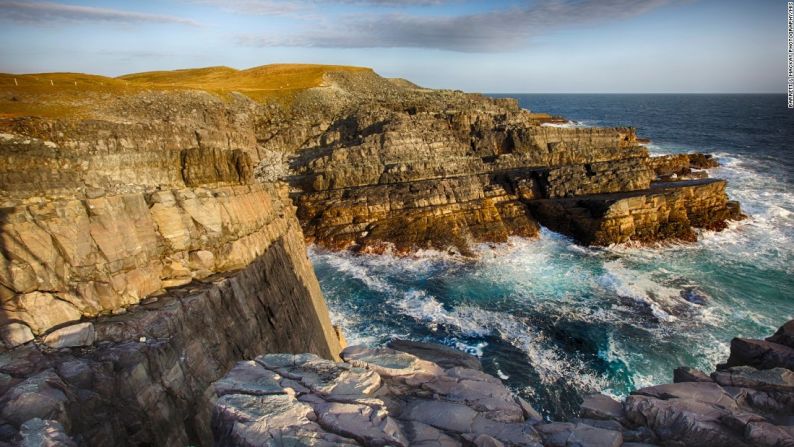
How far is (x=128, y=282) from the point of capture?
393 inches

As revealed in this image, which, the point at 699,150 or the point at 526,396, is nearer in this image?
the point at 526,396

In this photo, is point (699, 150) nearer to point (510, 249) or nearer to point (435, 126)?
point (435, 126)

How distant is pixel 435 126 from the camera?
163ft

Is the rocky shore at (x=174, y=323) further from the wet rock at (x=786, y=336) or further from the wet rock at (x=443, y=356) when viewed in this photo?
the wet rock at (x=786, y=336)

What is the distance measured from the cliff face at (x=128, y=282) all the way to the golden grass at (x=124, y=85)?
1155 cm

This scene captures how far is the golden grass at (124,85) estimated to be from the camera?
2819 cm

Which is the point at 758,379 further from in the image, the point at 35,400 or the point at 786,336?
the point at 35,400

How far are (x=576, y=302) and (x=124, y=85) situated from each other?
5014 centimetres

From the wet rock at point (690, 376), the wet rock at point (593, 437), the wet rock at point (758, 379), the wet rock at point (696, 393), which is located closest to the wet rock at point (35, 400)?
the wet rock at point (593, 437)

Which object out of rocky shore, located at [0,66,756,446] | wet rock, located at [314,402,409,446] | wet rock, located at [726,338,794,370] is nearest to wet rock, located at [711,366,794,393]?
wet rock, located at [726,338,794,370]

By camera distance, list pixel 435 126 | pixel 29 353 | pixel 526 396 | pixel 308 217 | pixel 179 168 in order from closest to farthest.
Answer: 1. pixel 29 353
2. pixel 179 168
3. pixel 526 396
4. pixel 308 217
5. pixel 435 126

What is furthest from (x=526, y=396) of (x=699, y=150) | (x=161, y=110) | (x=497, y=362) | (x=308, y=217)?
(x=699, y=150)

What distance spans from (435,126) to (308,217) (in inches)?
769

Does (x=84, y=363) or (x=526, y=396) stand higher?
(x=84, y=363)
